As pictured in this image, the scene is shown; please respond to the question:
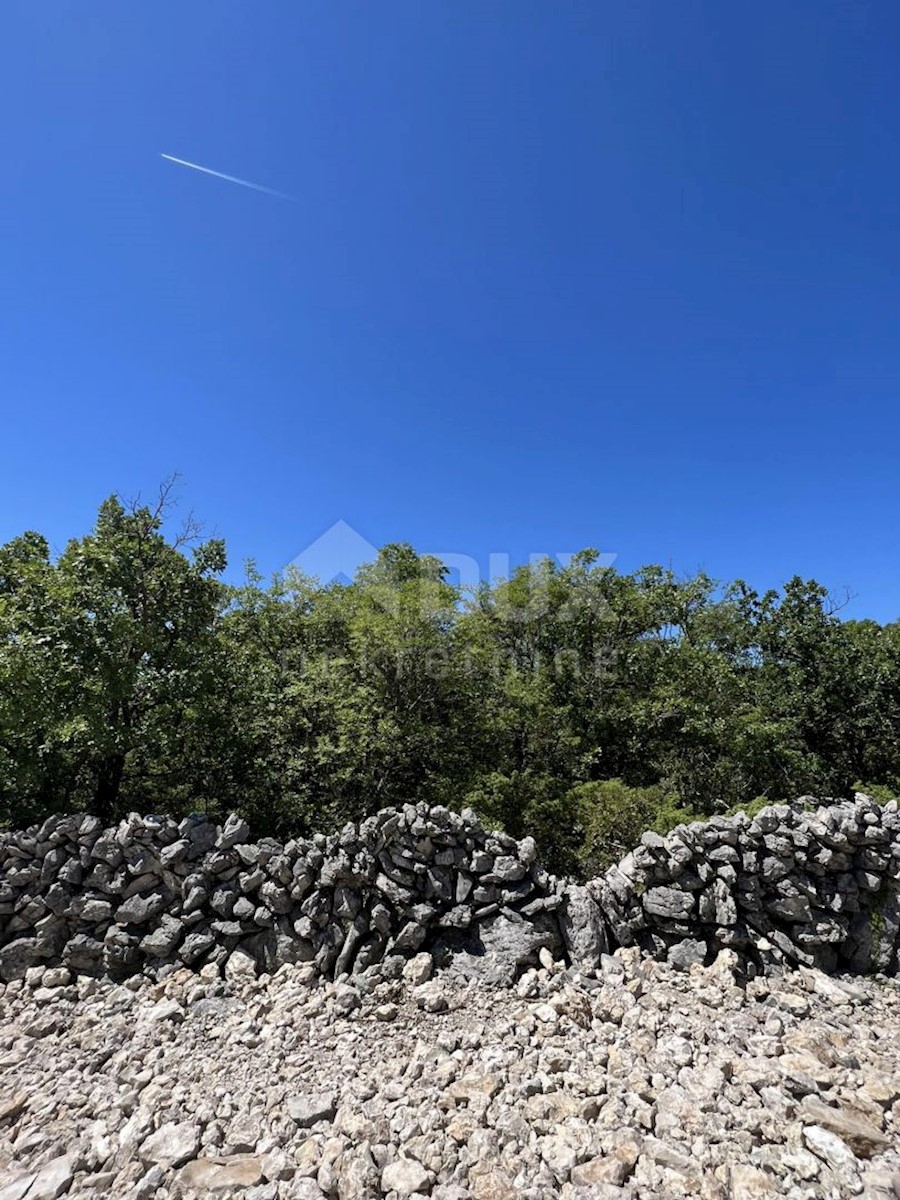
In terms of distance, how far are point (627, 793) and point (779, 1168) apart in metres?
6.11

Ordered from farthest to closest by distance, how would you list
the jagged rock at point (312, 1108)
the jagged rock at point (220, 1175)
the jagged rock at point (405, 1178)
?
1. the jagged rock at point (312, 1108)
2. the jagged rock at point (220, 1175)
3. the jagged rock at point (405, 1178)

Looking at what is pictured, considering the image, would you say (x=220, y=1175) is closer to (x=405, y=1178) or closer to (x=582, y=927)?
(x=405, y=1178)

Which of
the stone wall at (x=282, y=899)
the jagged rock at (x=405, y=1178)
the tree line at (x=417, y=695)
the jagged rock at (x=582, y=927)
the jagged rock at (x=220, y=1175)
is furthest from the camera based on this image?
the tree line at (x=417, y=695)

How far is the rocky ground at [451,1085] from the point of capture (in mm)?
2787

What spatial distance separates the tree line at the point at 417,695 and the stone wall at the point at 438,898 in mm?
2056

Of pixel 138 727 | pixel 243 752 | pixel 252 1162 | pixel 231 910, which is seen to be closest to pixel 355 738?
pixel 243 752

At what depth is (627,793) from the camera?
339 inches

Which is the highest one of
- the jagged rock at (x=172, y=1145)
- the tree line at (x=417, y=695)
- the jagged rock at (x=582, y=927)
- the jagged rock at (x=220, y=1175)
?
the tree line at (x=417, y=695)

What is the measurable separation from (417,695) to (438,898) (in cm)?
559

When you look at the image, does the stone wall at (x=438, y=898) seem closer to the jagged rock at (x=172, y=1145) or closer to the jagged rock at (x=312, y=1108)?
the jagged rock at (x=312, y=1108)

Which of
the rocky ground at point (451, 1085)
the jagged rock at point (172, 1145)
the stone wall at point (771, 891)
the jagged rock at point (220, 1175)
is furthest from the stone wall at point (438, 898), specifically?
the jagged rock at point (220, 1175)

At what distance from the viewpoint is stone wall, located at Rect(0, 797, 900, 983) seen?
5.05 meters

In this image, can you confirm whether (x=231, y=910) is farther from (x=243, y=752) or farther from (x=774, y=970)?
(x=774, y=970)

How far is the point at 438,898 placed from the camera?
527 cm
